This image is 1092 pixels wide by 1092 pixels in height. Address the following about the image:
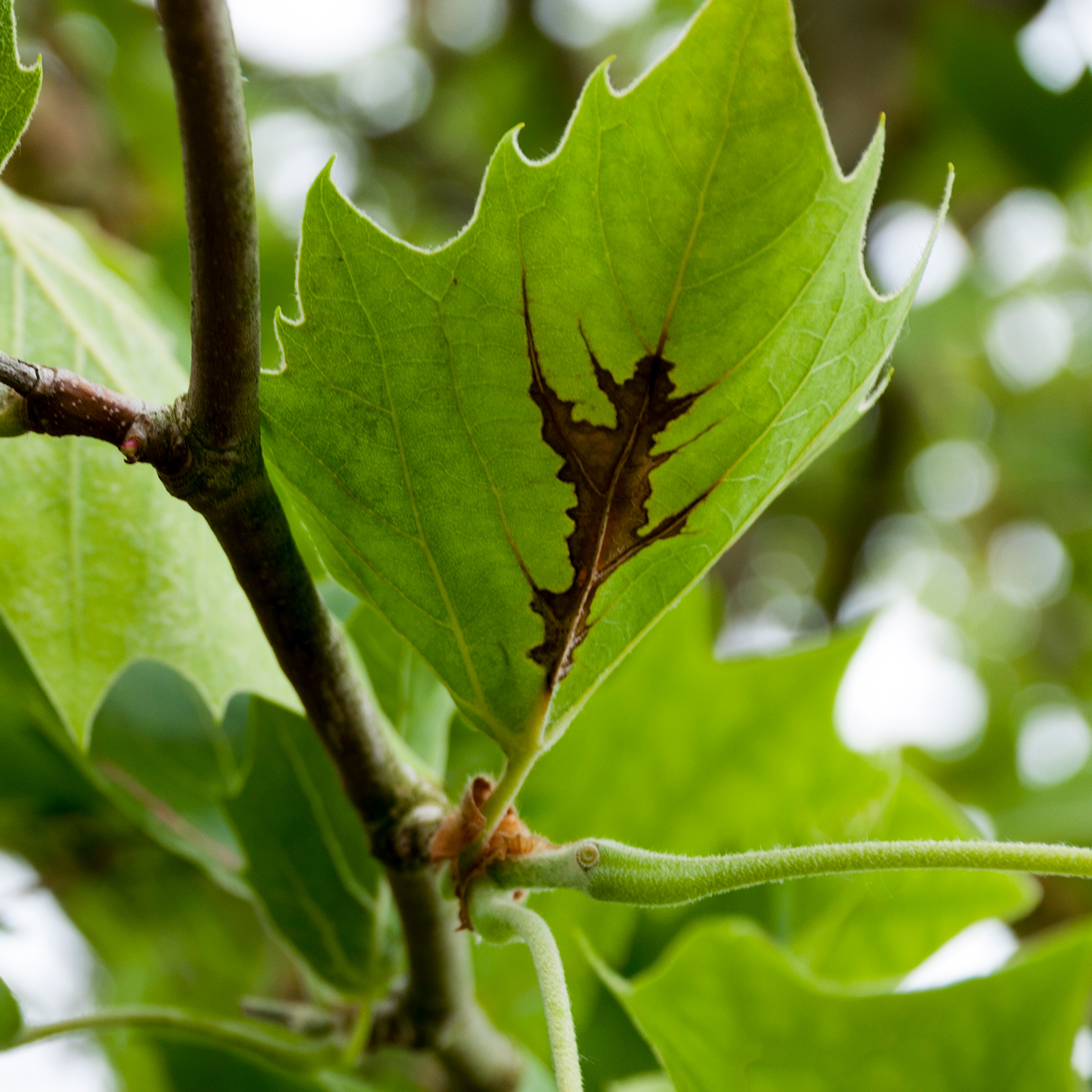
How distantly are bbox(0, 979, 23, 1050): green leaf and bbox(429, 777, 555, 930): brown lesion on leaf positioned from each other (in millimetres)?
185

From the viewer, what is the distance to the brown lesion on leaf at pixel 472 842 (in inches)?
13.1

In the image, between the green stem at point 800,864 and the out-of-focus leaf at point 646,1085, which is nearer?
the green stem at point 800,864

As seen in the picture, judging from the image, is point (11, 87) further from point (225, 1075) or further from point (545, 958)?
point (225, 1075)

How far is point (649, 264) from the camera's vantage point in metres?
0.26

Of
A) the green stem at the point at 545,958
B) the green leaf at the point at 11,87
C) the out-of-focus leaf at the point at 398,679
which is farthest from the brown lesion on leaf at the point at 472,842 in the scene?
the green leaf at the point at 11,87

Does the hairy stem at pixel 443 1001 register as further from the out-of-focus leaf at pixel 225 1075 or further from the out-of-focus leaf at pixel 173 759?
the out-of-focus leaf at pixel 173 759

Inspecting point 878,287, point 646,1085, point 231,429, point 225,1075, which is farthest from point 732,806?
point 878,287

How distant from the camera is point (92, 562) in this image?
0.39m

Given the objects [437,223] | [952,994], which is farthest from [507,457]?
[437,223]

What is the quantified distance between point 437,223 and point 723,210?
5.27ft

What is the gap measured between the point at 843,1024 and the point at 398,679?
0.22 meters

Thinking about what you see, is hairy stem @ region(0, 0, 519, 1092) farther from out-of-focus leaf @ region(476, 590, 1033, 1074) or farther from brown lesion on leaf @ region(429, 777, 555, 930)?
out-of-focus leaf @ region(476, 590, 1033, 1074)

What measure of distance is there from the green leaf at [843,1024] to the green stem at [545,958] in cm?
7

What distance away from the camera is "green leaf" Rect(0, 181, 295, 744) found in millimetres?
386
